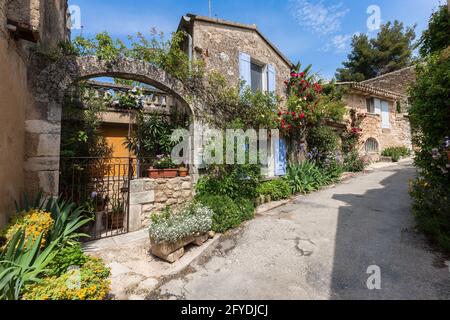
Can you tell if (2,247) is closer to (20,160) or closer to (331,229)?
(20,160)

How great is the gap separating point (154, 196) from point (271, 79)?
622cm

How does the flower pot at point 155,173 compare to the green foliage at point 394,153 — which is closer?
the flower pot at point 155,173

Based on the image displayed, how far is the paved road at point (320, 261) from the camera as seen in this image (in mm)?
2811

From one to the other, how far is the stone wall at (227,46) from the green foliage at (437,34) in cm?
465

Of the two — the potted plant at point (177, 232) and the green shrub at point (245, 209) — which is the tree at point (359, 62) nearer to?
the green shrub at point (245, 209)

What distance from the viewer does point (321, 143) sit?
31.0 feet

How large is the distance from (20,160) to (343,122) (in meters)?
13.2

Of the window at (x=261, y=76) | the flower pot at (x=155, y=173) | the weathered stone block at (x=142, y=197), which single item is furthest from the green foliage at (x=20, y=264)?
the window at (x=261, y=76)

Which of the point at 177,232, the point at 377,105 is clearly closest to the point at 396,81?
the point at 377,105

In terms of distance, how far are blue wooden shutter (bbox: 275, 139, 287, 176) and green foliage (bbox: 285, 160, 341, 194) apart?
23 centimetres

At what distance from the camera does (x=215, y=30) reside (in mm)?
6867

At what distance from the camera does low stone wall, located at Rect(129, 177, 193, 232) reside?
507 cm

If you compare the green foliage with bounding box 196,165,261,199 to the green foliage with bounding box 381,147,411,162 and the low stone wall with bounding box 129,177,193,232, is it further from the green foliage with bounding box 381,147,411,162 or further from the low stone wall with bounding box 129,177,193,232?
the green foliage with bounding box 381,147,411,162
